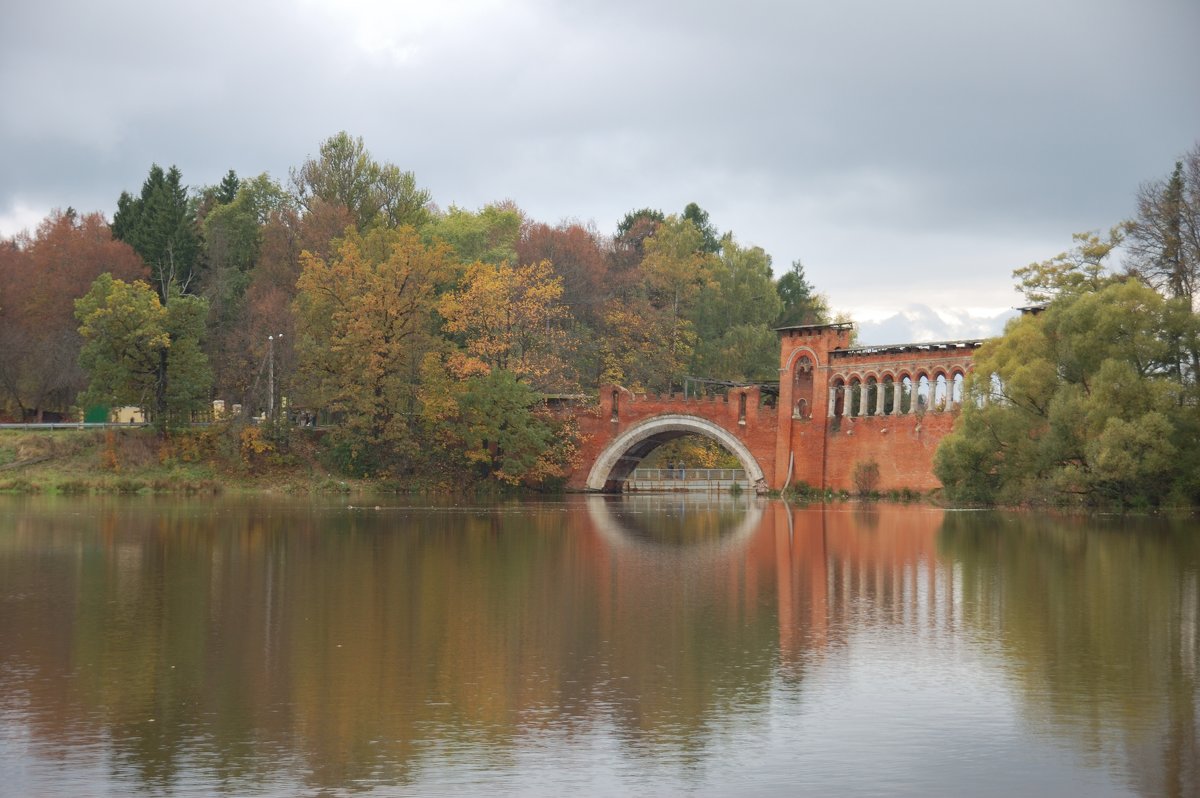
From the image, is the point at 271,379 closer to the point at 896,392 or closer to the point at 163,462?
the point at 163,462

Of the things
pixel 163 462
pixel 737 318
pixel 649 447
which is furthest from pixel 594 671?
pixel 737 318

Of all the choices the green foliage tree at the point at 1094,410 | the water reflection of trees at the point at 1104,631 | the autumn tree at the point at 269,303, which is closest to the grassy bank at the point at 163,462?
the autumn tree at the point at 269,303

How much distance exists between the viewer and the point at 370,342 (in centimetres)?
6150

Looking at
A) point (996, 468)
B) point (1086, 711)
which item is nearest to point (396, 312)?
point (996, 468)

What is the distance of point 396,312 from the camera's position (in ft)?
204

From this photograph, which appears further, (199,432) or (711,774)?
(199,432)

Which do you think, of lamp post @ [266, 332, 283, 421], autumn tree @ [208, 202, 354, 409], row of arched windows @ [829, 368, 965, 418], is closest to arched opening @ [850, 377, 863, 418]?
row of arched windows @ [829, 368, 965, 418]

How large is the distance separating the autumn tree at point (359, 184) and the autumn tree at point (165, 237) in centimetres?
660

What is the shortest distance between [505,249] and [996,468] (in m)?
33.2

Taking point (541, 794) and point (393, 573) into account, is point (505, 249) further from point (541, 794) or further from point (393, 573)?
point (541, 794)

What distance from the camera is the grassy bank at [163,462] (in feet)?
192

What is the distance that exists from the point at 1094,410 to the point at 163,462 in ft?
123

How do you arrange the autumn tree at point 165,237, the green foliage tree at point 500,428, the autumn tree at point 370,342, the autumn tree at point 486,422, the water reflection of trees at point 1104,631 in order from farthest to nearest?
the autumn tree at point 165,237 → the green foliage tree at point 500,428 → the autumn tree at point 486,422 → the autumn tree at point 370,342 → the water reflection of trees at point 1104,631

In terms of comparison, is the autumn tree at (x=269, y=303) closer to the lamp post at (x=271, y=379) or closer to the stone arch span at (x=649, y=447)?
the lamp post at (x=271, y=379)
